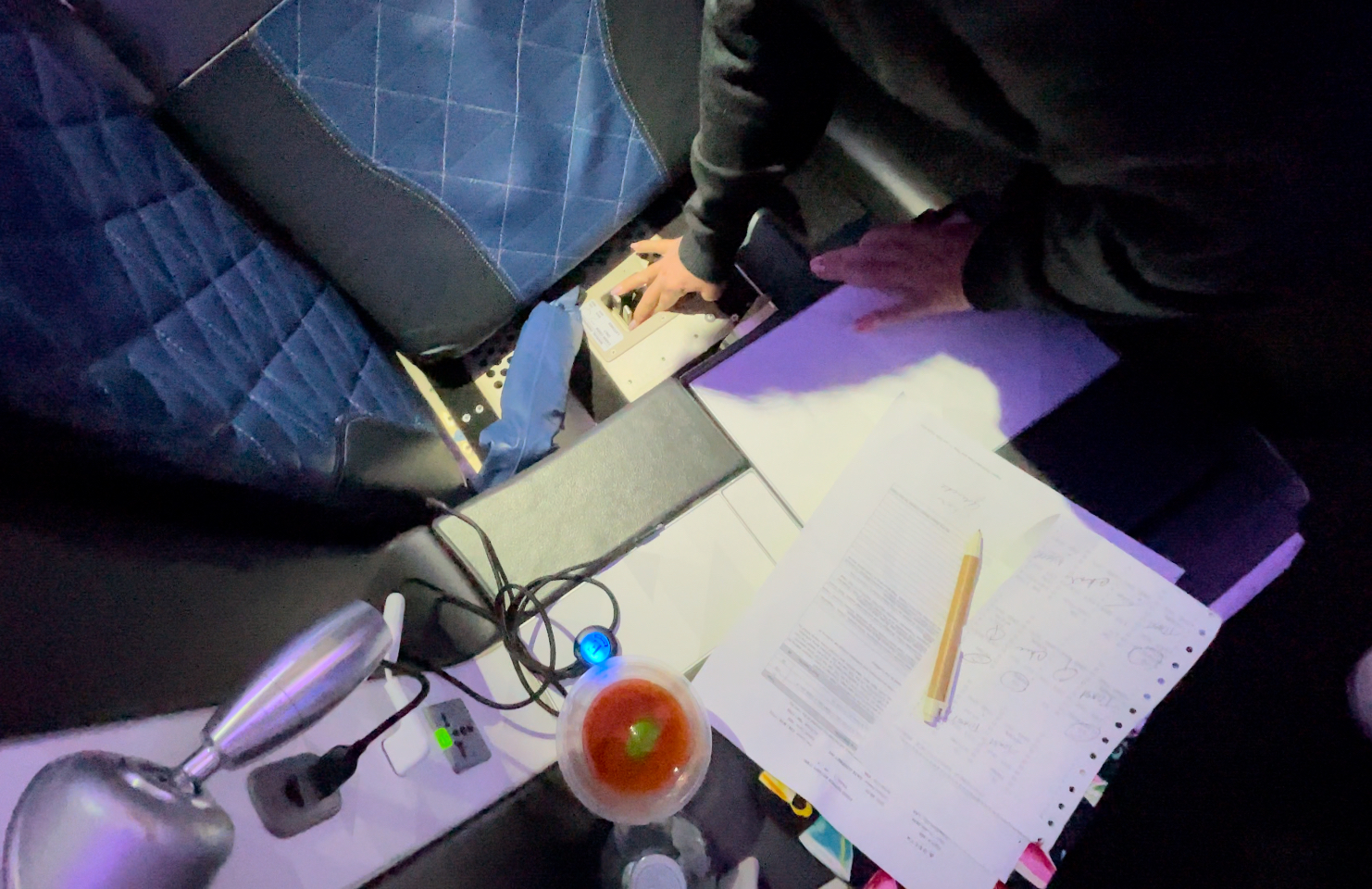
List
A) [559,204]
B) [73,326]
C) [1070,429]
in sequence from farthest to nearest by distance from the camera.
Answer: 1. [559,204]
2. [1070,429]
3. [73,326]

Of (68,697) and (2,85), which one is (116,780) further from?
(2,85)

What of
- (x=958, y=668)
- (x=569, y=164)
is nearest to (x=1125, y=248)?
(x=958, y=668)

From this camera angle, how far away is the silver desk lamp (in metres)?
0.28

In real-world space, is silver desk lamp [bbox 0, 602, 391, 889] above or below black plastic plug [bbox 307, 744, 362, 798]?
above

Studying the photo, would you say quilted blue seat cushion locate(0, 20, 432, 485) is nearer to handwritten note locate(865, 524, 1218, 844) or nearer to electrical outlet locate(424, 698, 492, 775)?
electrical outlet locate(424, 698, 492, 775)

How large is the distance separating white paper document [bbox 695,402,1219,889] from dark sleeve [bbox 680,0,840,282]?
0.30m

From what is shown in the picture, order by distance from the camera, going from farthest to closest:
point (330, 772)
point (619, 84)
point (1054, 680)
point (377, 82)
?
1. point (619, 84)
2. point (377, 82)
3. point (1054, 680)
4. point (330, 772)

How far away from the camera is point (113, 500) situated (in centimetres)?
49

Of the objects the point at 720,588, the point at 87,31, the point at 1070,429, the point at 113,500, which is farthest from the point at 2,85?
the point at 1070,429

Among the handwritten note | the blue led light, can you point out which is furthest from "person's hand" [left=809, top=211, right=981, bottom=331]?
the blue led light

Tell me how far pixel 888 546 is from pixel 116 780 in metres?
0.50

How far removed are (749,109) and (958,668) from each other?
48cm

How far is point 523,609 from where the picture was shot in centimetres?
59

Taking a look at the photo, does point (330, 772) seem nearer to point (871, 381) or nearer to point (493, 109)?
point (871, 381)
